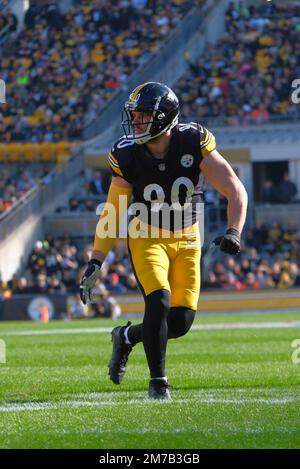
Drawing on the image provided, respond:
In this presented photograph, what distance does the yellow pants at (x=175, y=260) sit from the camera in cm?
768

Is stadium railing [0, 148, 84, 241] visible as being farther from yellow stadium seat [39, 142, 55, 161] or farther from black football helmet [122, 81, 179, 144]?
black football helmet [122, 81, 179, 144]

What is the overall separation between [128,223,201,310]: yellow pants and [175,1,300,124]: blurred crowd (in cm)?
2415

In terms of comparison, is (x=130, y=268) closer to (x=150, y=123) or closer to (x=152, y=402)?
(x=150, y=123)

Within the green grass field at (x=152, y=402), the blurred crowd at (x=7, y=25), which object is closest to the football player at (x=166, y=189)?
the green grass field at (x=152, y=402)

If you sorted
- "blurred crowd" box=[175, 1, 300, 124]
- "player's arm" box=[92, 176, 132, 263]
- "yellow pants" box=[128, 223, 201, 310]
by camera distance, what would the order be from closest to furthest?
1. "yellow pants" box=[128, 223, 201, 310]
2. "player's arm" box=[92, 176, 132, 263]
3. "blurred crowd" box=[175, 1, 300, 124]

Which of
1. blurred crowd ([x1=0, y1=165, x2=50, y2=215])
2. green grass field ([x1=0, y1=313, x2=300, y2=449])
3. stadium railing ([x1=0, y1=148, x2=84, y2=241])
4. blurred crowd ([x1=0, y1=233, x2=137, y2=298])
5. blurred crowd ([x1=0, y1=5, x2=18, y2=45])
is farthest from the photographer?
blurred crowd ([x1=0, y1=5, x2=18, y2=45])

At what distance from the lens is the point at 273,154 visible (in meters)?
31.9

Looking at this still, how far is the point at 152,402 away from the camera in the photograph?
285 inches

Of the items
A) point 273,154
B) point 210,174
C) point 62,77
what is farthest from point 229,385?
point 62,77

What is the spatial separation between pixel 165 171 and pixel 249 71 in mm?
25993

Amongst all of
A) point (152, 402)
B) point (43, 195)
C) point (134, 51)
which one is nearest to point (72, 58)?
point (134, 51)

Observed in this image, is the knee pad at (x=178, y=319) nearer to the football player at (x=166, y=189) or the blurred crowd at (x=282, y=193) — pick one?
the football player at (x=166, y=189)

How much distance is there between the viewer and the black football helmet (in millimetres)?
7711

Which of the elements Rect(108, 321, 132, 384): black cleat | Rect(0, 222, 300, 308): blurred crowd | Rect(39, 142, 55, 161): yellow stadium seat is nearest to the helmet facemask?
Rect(108, 321, 132, 384): black cleat
